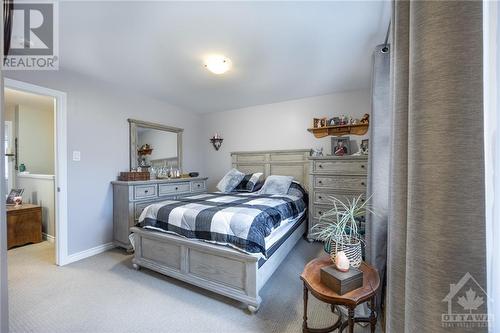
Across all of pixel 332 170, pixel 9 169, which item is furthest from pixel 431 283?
pixel 9 169

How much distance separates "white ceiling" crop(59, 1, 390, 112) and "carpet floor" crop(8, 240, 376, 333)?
2.38 m

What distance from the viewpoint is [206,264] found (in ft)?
6.74

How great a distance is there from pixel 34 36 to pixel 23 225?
2829 mm

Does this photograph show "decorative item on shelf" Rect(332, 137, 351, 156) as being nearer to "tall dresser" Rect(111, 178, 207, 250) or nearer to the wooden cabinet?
"tall dresser" Rect(111, 178, 207, 250)

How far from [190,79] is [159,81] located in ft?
1.50

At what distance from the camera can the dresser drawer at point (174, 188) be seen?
141 inches

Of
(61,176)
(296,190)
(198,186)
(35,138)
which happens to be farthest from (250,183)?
(35,138)

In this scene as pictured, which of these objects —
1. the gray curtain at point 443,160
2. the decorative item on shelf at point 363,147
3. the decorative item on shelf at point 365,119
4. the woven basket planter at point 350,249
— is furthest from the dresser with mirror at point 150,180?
the gray curtain at point 443,160

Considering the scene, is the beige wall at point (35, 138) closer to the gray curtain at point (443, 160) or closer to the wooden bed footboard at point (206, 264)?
the wooden bed footboard at point (206, 264)

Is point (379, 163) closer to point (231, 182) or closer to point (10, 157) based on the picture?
point (231, 182)

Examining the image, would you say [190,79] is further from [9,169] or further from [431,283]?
[9,169]

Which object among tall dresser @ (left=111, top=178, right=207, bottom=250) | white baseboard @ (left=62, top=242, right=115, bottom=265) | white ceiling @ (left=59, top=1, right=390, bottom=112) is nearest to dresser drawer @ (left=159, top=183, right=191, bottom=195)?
tall dresser @ (left=111, top=178, right=207, bottom=250)

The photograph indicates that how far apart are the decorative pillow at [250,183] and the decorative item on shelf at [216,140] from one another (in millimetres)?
1136

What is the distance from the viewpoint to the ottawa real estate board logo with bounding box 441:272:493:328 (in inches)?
20.9
